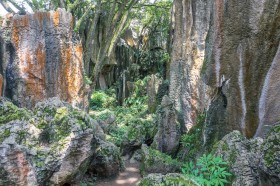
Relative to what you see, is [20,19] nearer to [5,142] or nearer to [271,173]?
[5,142]

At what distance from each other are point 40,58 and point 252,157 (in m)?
5.61

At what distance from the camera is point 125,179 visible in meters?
6.39

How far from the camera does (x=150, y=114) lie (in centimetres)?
1129

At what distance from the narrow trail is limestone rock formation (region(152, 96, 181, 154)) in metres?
0.89

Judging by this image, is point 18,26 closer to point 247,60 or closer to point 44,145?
point 44,145

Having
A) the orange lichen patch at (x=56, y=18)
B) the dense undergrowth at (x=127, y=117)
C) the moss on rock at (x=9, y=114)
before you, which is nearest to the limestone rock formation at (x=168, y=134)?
the dense undergrowth at (x=127, y=117)

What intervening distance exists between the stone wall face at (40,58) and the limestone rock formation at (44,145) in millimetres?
2370

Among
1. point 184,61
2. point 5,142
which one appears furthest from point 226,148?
point 184,61

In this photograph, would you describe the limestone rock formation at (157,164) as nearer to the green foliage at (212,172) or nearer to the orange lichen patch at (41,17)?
the green foliage at (212,172)

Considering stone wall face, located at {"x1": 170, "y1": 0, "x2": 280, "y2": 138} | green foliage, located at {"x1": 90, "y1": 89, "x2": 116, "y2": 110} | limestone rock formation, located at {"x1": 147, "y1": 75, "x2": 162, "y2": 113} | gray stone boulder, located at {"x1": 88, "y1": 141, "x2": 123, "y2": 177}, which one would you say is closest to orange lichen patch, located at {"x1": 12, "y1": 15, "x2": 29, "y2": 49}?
gray stone boulder, located at {"x1": 88, "y1": 141, "x2": 123, "y2": 177}

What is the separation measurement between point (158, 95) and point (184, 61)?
2.61 m

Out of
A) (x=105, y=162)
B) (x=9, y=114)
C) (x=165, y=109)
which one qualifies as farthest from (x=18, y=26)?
(x=165, y=109)

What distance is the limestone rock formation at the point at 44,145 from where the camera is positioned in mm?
3441

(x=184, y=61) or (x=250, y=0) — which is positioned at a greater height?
(x=250, y=0)
